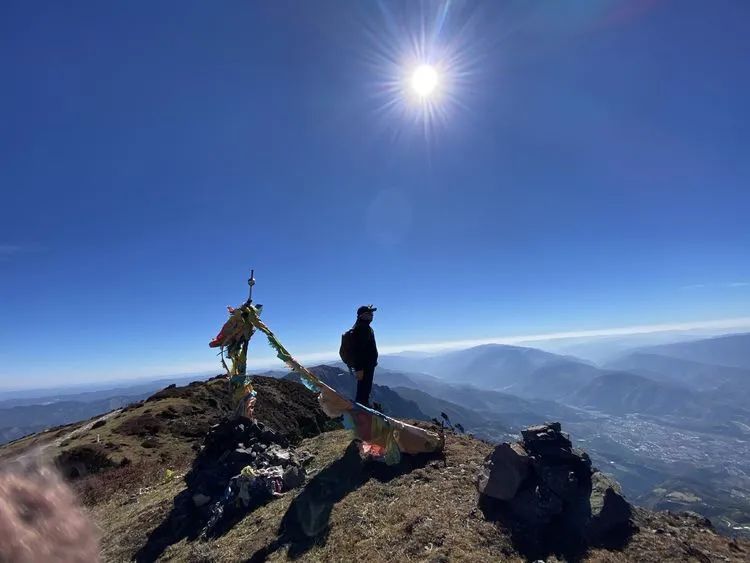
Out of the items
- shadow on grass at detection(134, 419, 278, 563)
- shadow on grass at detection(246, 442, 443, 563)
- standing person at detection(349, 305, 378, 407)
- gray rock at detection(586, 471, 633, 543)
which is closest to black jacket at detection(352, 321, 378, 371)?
standing person at detection(349, 305, 378, 407)

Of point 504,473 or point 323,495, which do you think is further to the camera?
point 323,495

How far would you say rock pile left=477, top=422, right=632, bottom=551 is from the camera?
9375 millimetres

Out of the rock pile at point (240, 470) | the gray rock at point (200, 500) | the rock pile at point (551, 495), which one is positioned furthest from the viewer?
the gray rock at point (200, 500)

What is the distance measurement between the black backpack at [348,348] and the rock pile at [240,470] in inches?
159

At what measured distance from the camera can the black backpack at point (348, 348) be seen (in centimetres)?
1459

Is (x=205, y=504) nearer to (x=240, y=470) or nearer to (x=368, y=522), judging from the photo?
(x=240, y=470)

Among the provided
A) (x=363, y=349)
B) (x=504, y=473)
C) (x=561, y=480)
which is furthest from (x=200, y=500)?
(x=561, y=480)

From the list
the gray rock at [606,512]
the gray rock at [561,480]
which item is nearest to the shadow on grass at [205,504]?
the gray rock at [561,480]

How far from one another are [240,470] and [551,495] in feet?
33.1

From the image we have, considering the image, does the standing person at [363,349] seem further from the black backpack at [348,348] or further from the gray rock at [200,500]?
the gray rock at [200,500]

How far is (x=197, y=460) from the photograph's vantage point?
15.0 meters

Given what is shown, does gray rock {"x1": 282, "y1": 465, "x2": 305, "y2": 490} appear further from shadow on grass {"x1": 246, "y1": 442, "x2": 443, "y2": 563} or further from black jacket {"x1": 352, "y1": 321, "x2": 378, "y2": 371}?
black jacket {"x1": 352, "y1": 321, "x2": 378, "y2": 371}

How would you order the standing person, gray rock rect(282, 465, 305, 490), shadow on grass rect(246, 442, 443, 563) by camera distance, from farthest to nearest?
1. the standing person
2. gray rock rect(282, 465, 305, 490)
3. shadow on grass rect(246, 442, 443, 563)

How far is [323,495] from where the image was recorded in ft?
38.3
